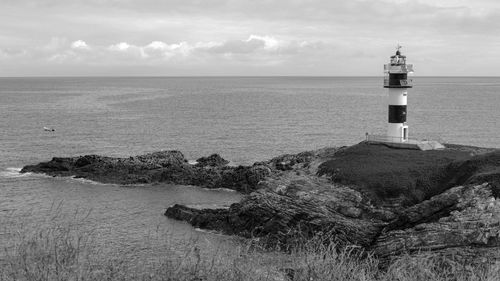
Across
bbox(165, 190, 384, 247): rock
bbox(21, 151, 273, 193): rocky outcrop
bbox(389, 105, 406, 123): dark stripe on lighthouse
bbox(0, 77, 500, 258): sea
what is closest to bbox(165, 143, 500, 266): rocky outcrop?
bbox(165, 190, 384, 247): rock

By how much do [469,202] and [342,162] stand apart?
10.4 meters

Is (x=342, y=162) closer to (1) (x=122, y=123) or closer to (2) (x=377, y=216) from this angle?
(2) (x=377, y=216)

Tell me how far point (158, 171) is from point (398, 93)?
21437 mm

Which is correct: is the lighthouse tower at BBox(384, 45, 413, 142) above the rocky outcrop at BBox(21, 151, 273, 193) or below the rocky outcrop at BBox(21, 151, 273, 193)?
above

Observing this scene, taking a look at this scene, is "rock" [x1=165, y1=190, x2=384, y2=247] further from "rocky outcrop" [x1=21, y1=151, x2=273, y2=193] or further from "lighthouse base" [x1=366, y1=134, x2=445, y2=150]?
"lighthouse base" [x1=366, y1=134, x2=445, y2=150]

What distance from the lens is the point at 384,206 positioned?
2666 centimetres

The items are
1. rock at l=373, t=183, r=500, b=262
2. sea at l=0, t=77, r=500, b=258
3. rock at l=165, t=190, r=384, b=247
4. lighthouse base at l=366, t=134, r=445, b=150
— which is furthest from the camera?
lighthouse base at l=366, t=134, r=445, b=150

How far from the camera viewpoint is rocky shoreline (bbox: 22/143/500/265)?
71.4 feet

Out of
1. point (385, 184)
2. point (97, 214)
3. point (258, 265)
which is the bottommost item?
point (97, 214)

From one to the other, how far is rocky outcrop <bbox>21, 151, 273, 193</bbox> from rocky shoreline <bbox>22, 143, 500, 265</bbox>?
8787mm

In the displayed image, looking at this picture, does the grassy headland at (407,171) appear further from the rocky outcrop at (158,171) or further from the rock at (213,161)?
the rock at (213,161)

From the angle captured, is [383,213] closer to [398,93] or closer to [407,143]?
[407,143]

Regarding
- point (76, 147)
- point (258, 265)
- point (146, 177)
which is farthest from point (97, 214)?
point (76, 147)

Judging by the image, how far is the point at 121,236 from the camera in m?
29.0
